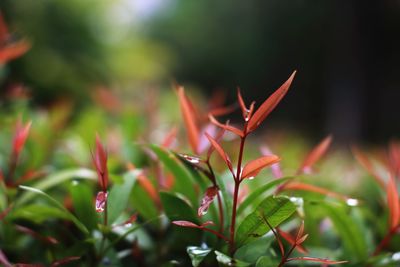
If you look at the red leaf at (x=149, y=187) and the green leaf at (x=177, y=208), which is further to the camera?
the red leaf at (x=149, y=187)

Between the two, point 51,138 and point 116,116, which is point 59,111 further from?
point 116,116

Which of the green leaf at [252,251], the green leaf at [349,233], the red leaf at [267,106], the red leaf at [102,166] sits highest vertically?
the red leaf at [267,106]

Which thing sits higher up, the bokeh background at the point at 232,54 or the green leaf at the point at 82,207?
the green leaf at the point at 82,207

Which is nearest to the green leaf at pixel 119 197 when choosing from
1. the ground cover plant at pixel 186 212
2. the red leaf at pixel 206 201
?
the ground cover plant at pixel 186 212

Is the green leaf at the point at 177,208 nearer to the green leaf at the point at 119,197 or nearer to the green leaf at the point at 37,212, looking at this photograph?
the green leaf at the point at 119,197

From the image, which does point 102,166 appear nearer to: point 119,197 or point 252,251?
point 119,197

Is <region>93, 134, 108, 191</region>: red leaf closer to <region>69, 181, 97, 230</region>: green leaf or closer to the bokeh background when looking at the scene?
<region>69, 181, 97, 230</region>: green leaf

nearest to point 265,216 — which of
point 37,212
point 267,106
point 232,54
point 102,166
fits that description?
point 267,106
